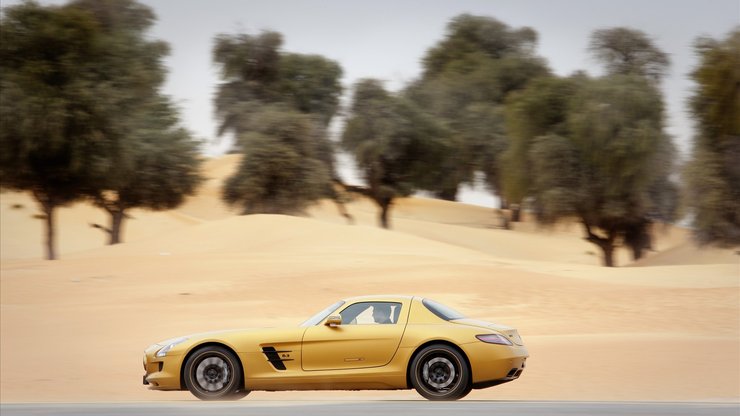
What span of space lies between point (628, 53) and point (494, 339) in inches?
1965

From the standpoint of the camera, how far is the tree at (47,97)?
4028 centimetres

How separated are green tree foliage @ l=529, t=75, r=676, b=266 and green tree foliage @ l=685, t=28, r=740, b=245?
4387 mm

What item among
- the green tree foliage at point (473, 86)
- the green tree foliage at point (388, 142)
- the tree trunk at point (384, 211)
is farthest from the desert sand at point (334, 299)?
the green tree foliage at point (473, 86)

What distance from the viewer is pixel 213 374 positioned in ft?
38.2

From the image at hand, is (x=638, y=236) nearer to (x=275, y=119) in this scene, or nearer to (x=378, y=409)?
(x=275, y=119)

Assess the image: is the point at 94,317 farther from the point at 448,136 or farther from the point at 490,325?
the point at 448,136

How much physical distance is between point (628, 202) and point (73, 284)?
29544mm

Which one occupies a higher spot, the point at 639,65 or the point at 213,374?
the point at 639,65

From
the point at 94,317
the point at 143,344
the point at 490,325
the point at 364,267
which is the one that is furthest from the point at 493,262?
the point at 490,325

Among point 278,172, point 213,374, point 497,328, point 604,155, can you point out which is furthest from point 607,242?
point 213,374

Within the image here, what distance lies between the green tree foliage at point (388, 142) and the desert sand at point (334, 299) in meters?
17.3

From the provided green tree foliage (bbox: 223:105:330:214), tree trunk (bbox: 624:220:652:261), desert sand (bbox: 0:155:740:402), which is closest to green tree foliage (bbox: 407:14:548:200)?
green tree foliage (bbox: 223:105:330:214)

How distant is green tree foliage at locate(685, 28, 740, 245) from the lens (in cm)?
4431

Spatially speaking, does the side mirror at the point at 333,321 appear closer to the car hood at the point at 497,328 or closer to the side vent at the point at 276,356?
the side vent at the point at 276,356
